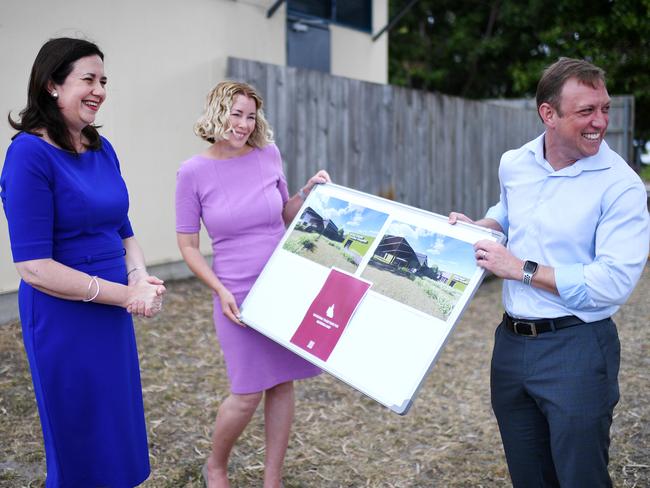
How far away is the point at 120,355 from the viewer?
2.68 m

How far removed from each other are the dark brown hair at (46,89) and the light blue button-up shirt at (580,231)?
5.33ft

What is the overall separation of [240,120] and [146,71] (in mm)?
4011

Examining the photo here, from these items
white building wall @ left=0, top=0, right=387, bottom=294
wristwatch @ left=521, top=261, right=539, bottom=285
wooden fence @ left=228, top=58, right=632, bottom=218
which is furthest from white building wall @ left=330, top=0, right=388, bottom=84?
wristwatch @ left=521, top=261, right=539, bottom=285

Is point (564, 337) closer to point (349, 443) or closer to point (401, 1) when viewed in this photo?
point (349, 443)

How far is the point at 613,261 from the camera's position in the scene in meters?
2.26

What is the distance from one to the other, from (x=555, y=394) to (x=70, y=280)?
1.69 metres

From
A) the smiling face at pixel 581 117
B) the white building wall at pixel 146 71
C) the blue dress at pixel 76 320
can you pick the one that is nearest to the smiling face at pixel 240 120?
the blue dress at pixel 76 320

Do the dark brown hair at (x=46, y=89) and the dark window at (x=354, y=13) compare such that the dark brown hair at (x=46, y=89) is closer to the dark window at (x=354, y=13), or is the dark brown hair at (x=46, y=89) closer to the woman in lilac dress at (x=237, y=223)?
the woman in lilac dress at (x=237, y=223)

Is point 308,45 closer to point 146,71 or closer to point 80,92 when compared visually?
point 146,71

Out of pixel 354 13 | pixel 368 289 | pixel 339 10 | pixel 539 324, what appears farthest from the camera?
pixel 354 13

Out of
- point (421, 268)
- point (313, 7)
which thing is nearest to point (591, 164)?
point (421, 268)

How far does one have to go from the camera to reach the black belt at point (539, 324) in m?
2.44

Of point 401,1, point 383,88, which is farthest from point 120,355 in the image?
point 401,1

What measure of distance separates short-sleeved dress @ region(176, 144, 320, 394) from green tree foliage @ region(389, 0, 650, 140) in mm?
17534
